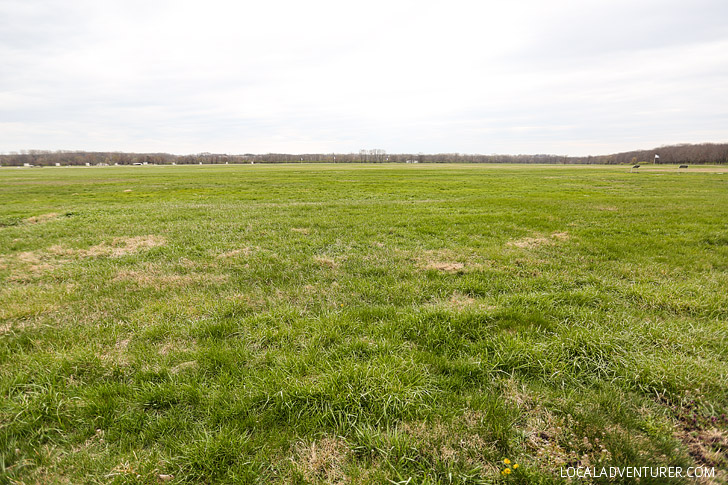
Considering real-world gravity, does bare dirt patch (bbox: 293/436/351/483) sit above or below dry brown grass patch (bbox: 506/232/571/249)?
below

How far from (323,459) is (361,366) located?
1211 mm

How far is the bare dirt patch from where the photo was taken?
2.66 m

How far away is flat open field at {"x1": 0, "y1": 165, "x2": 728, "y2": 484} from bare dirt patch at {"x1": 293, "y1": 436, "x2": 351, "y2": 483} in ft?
0.06

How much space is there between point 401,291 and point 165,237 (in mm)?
9839

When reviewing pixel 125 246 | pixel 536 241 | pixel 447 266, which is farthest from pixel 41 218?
pixel 536 241

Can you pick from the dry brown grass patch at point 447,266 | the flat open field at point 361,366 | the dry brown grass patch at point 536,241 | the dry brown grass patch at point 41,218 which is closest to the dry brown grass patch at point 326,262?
the flat open field at point 361,366

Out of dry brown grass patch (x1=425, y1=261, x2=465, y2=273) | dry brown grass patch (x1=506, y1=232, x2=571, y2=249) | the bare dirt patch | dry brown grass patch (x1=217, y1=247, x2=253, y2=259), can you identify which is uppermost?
dry brown grass patch (x1=506, y1=232, x2=571, y2=249)

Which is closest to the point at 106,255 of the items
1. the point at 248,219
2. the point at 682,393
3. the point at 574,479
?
the point at 248,219

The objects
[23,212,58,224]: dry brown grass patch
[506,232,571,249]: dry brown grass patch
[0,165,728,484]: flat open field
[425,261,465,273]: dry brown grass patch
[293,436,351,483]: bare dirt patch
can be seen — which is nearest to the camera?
[293,436,351,483]: bare dirt patch

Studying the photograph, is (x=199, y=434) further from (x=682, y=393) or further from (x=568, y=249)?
(x=568, y=249)

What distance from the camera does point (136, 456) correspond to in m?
2.84

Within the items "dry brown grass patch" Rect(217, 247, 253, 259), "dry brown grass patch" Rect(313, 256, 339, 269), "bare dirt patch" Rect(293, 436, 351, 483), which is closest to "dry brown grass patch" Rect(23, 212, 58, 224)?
"dry brown grass patch" Rect(217, 247, 253, 259)

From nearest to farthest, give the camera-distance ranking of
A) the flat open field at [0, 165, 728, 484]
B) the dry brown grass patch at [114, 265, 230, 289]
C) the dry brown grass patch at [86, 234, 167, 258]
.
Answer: the flat open field at [0, 165, 728, 484] < the dry brown grass patch at [114, 265, 230, 289] < the dry brown grass patch at [86, 234, 167, 258]

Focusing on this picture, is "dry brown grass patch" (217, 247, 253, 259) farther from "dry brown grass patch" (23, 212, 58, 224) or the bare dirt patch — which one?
"dry brown grass patch" (23, 212, 58, 224)
